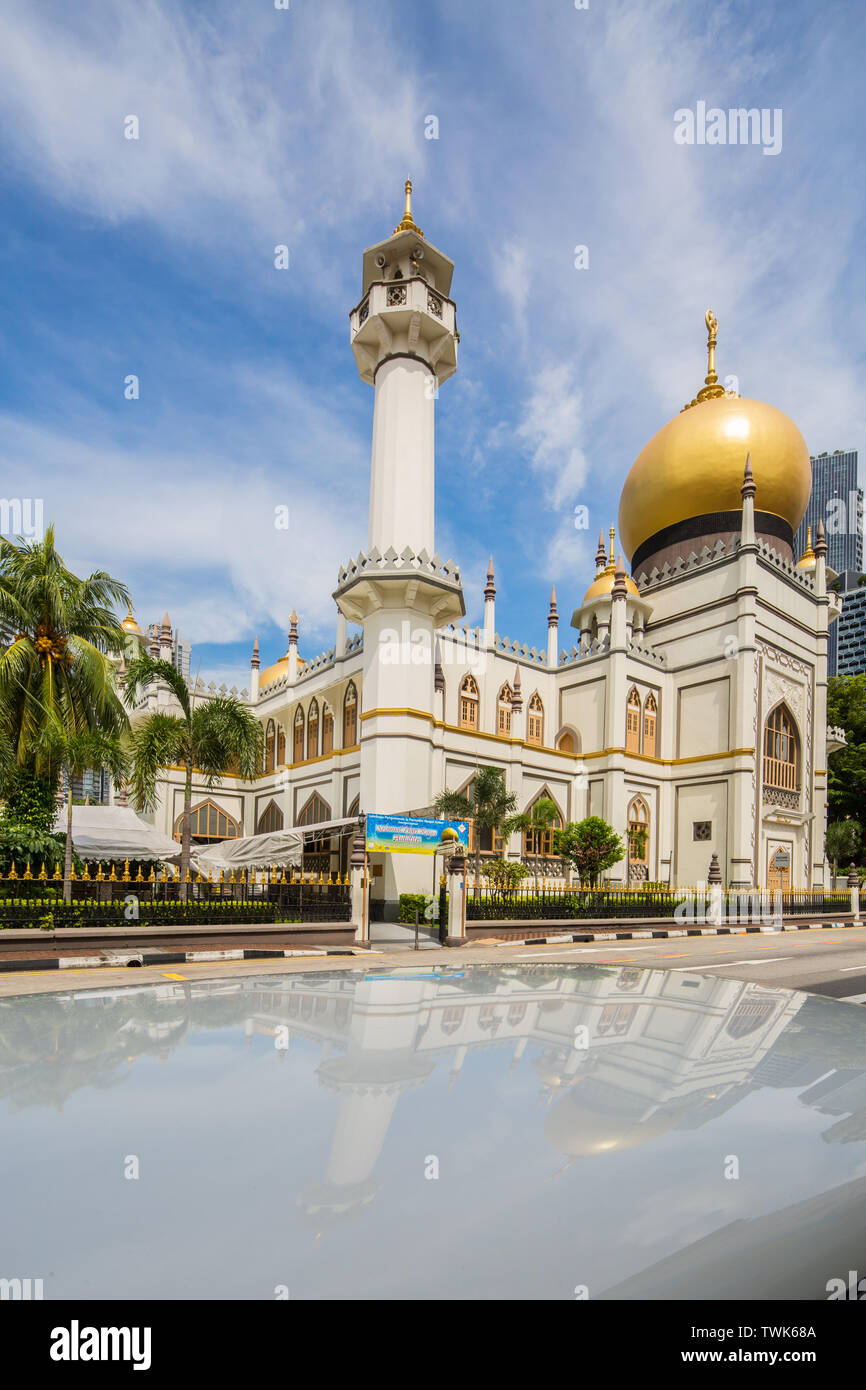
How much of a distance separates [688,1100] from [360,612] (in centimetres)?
1985

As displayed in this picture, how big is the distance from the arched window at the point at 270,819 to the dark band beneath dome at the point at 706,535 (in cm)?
2071

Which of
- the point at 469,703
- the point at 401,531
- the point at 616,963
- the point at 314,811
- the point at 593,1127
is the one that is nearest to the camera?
the point at 593,1127

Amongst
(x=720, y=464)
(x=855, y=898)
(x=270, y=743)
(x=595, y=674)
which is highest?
(x=720, y=464)

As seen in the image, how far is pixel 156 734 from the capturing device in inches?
644

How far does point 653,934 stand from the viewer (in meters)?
20.6

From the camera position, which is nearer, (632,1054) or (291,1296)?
(291,1296)

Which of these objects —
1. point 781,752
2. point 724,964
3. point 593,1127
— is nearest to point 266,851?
point 724,964

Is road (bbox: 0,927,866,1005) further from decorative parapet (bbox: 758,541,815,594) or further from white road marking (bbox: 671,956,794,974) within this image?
decorative parapet (bbox: 758,541,815,594)

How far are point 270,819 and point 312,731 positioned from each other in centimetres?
505

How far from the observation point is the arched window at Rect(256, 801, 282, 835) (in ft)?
104

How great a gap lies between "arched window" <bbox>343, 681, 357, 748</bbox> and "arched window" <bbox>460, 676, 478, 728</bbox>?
157 inches

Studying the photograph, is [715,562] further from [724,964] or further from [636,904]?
[724,964]
